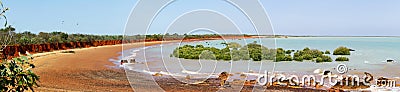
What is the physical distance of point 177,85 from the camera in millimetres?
10914

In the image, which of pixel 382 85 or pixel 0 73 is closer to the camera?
pixel 0 73

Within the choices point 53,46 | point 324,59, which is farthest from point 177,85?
point 53,46

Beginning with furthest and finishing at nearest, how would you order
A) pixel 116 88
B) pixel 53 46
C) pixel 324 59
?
pixel 53 46 < pixel 324 59 < pixel 116 88

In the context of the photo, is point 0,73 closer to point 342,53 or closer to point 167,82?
point 167,82

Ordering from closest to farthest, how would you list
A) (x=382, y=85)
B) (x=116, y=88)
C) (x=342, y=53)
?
(x=116, y=88), (x=382, y=85), (x=342, y=53)

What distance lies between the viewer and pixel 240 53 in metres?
21.2

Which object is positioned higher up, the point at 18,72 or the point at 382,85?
the point at 18,72

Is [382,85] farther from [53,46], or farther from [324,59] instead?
[53,46]

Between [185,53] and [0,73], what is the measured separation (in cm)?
2179

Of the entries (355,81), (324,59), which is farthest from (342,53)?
(355,81)

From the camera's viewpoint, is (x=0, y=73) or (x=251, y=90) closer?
(x=0, y=73)

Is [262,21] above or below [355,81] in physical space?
above

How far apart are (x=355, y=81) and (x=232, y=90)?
444 centimetres

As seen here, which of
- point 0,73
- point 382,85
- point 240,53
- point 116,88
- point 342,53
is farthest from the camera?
point 342,53
